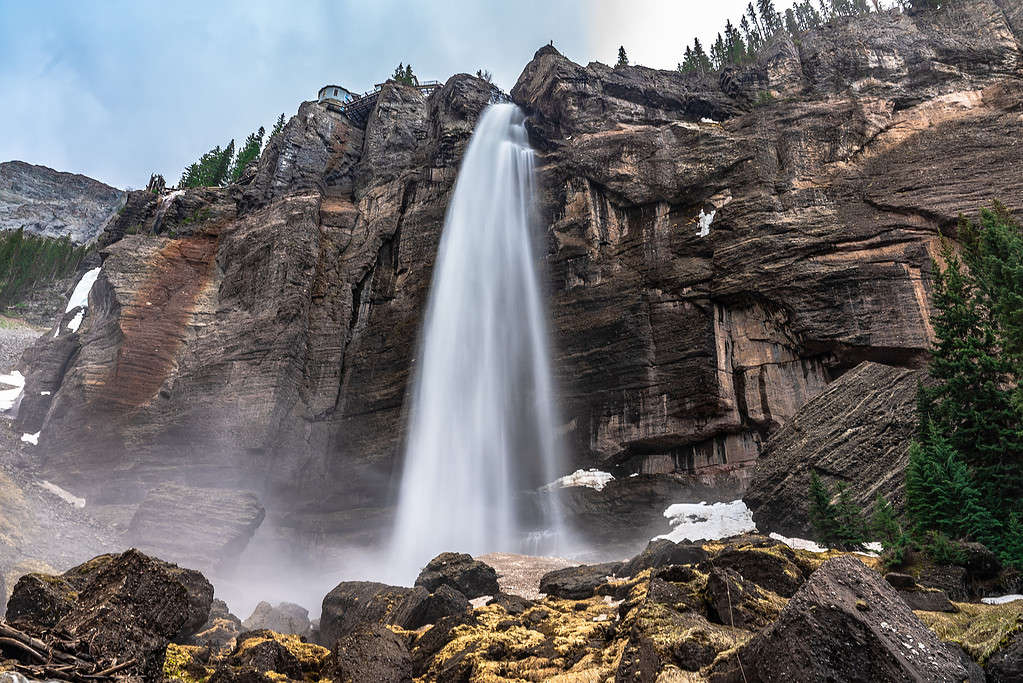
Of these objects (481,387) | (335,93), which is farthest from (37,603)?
(335,93)

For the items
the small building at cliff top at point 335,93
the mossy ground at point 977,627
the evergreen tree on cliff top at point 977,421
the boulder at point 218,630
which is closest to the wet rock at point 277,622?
the boulder at point 218,630

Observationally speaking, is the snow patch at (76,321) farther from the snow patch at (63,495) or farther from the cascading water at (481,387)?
the cascading water at (481,387)

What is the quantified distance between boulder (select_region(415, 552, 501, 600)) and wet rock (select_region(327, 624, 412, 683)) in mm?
5376

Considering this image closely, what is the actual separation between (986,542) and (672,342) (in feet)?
47.8

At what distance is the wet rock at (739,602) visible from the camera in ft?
26.0

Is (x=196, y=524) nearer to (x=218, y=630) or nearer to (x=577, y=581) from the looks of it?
(x=218, y=630)

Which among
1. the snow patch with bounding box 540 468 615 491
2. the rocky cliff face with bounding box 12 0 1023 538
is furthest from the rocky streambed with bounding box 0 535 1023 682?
the rocky cliff face with bounding box 12 0 1023 538

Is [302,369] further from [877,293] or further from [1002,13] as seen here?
[1002,13]

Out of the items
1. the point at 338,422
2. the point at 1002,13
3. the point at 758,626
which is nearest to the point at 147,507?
the point at 338,422

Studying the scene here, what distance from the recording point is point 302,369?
31828 mm

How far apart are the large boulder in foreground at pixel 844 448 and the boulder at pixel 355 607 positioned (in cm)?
1186

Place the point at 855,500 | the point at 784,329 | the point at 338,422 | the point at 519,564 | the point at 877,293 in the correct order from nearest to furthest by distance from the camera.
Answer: the point at 855,500 < the point at 519,564 < the point at 877,293 < the point at 784,329 < the point at 338,422

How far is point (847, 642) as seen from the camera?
16.2ft

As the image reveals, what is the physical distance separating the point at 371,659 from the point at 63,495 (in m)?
26.1
